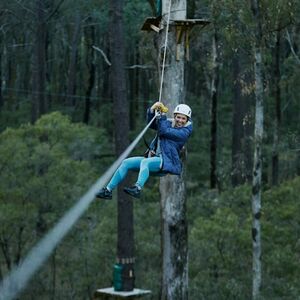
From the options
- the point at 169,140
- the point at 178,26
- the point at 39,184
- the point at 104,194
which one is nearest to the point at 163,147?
the point at 169,140

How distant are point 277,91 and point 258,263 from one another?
28.5 feet

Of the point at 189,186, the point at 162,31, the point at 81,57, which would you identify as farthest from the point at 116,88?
the point at 81,57

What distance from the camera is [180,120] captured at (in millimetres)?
7402

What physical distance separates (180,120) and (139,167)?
654mm

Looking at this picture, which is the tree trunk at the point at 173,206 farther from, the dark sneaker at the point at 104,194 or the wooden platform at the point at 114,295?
the dark sneaker at the point at 104,194

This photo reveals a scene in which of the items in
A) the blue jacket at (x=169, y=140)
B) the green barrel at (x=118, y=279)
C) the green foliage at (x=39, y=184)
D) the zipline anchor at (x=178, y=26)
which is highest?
the zipline anchor at (x=178, y=26)

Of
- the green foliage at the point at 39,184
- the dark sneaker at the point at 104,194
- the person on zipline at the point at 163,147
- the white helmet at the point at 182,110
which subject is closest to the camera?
the dark sneaker at the point at 104,194

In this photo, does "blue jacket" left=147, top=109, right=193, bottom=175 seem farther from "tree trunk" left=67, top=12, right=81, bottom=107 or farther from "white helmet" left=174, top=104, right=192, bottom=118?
"tree trunk" left=67, top=12, right=81, bottom=107

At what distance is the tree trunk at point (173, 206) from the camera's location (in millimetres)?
10562

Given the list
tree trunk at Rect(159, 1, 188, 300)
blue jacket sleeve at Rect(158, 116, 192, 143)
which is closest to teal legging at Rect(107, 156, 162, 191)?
blue jacket sleeve at Rect(158, 116, 192, 143)

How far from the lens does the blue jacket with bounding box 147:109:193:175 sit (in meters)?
7.22

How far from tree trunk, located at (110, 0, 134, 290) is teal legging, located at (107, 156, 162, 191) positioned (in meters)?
6.89

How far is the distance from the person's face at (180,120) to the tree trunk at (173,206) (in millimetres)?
3062

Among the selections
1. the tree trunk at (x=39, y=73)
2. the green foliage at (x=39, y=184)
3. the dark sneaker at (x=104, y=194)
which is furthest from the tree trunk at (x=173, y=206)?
the tree trunk at (x=39, y=73)
